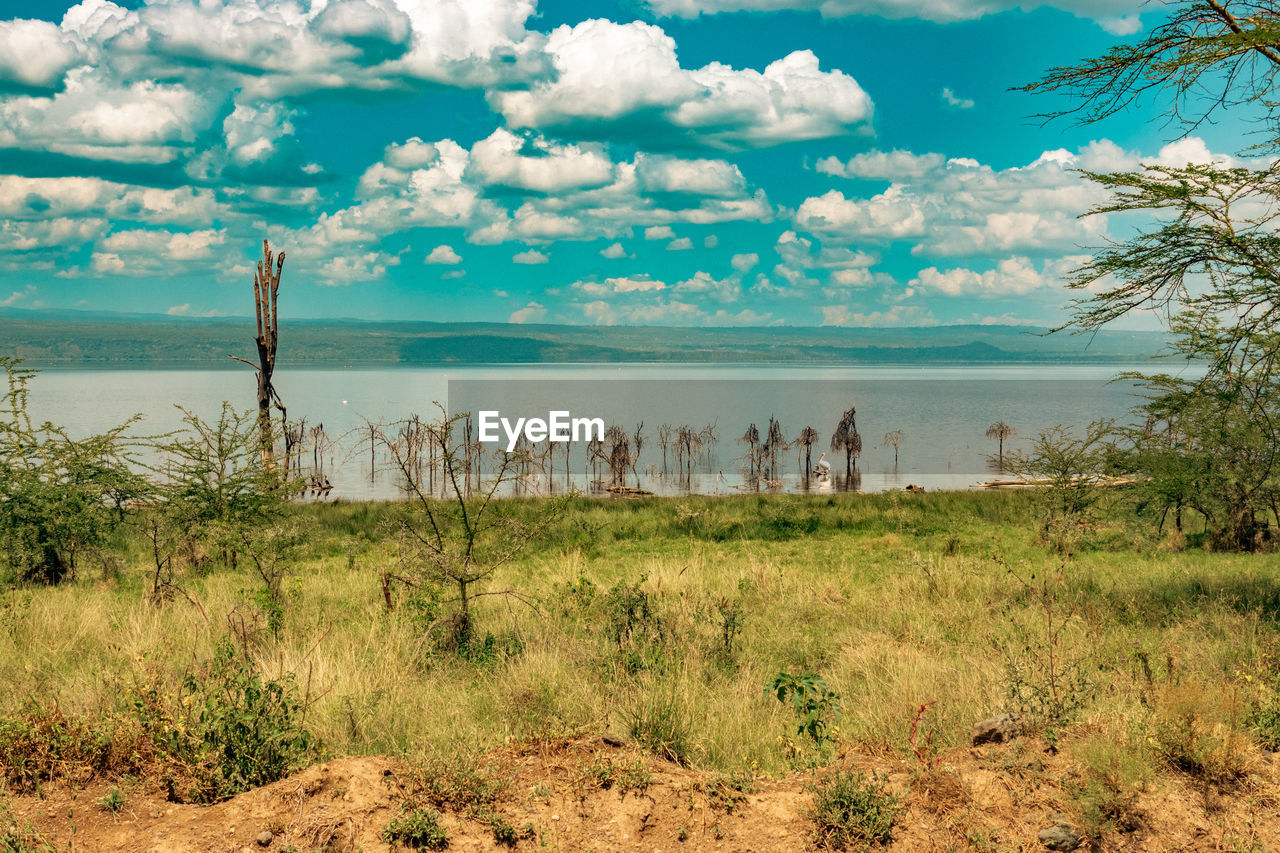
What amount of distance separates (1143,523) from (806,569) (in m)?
9.11

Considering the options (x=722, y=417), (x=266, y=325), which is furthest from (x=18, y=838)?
(x=722, y=417)

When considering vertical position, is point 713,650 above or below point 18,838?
below

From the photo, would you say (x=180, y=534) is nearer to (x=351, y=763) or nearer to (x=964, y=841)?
(x=351, y=763)

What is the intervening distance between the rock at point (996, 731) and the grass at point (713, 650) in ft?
1.02

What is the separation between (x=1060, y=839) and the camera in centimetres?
475

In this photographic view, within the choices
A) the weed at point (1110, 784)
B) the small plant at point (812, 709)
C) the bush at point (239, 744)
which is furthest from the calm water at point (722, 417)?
the weed at point (1110, 784)

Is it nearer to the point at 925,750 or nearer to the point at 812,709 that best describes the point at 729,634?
the point at 812,709

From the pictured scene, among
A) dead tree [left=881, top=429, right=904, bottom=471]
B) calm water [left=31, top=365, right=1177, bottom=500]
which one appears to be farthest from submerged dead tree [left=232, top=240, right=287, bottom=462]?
dead tree [left=881, top=429, right=904, bottom=471]

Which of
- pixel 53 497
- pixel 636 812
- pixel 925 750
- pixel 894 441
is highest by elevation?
pixel 53 497

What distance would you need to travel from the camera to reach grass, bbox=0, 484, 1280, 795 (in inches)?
235

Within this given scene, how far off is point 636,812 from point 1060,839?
2.45 m

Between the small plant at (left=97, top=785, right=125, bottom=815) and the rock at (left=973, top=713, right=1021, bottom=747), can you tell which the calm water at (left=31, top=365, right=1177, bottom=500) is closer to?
the small plant at (left=97, top=785, right=125, bottom=815)

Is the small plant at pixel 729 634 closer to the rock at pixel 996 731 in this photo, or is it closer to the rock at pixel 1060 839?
the rock at pixel 996 731

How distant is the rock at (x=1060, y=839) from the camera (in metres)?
4.75
